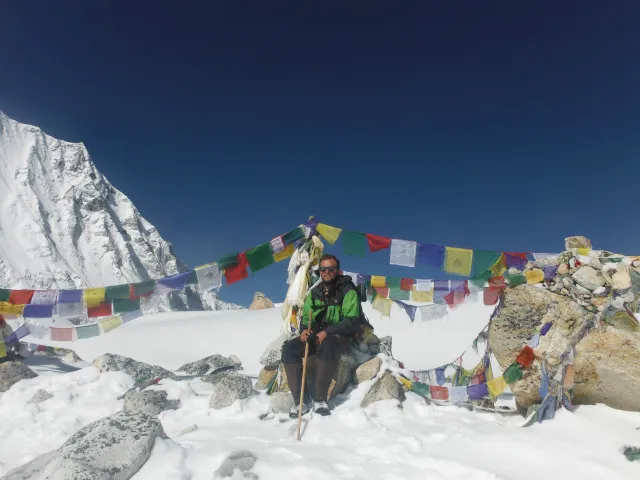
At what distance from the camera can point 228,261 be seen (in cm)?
763

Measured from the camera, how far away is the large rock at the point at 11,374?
633 centimetres

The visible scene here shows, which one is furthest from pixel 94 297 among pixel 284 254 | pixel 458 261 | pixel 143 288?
pixel 458 261

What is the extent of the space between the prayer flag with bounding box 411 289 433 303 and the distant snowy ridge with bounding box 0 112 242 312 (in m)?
101

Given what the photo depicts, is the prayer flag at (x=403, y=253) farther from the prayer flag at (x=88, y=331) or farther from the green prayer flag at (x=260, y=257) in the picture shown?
the prayer flag at (x=88, y=331)

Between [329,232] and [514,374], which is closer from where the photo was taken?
[514,374]

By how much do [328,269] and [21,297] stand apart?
6.72 meters

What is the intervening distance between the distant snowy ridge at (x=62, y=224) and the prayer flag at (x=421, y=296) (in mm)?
101459

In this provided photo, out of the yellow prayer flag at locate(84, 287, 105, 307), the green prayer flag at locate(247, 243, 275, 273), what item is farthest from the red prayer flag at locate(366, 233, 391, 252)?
the yellow prayer flag at locate(84, 287, 105, 307)

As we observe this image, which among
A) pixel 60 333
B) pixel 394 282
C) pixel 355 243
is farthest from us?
pixel 60 333

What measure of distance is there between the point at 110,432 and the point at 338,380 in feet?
9.10

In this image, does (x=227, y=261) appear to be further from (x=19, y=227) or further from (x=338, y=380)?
(x=19, y=227)

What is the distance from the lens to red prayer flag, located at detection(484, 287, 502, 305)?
239 inches

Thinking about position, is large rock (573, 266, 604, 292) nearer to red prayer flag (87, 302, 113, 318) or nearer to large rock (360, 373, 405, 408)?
large rock (360, 373, 405, 408)

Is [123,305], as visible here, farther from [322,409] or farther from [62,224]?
[62,224]
